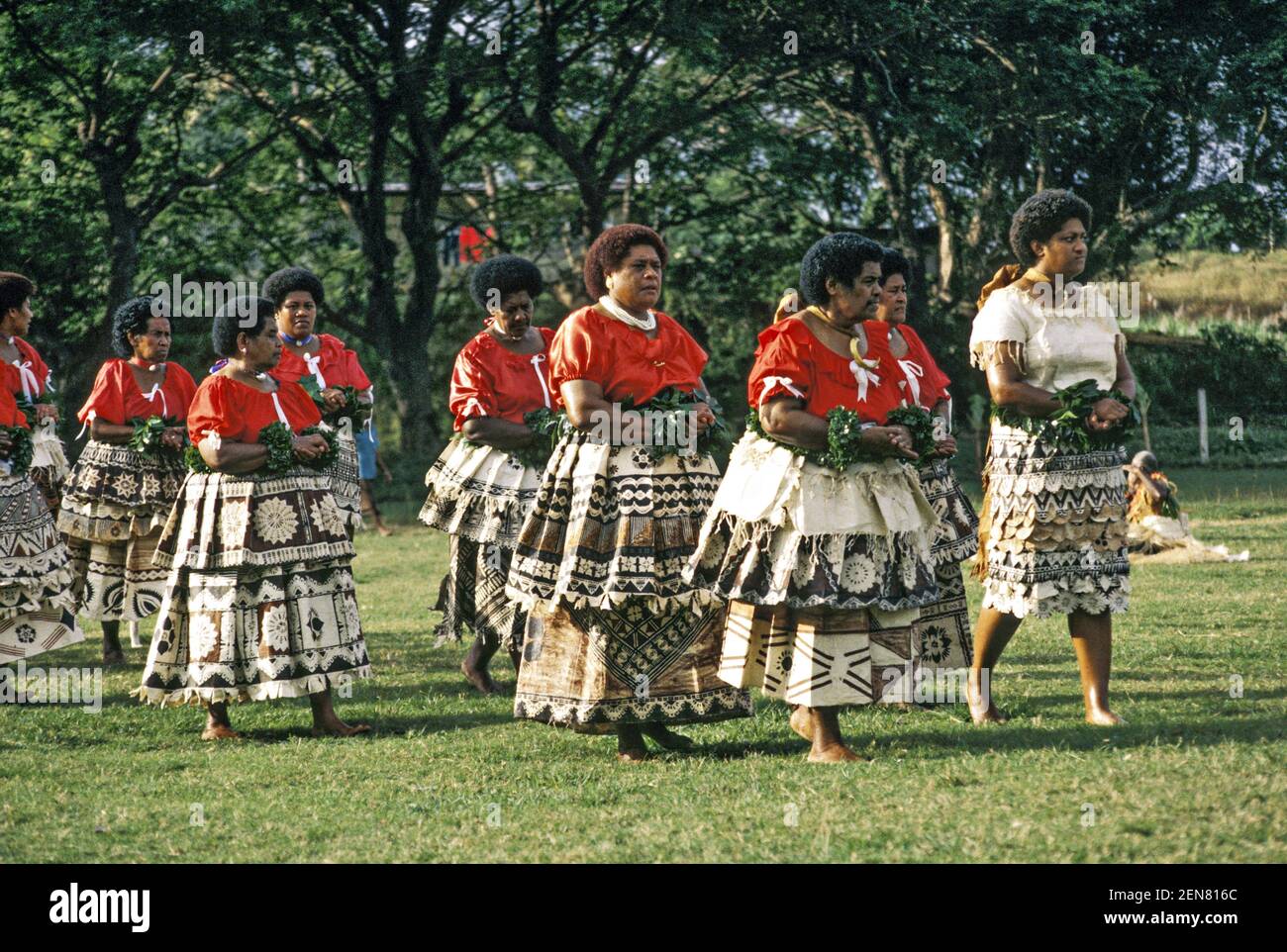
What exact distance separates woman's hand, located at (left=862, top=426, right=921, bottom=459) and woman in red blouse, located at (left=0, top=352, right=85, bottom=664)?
186 inches

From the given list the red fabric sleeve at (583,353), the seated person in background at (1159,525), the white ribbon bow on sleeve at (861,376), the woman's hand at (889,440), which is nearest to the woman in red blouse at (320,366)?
the red fabric sleeve at (583,353)

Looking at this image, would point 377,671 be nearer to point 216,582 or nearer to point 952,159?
point 216,582

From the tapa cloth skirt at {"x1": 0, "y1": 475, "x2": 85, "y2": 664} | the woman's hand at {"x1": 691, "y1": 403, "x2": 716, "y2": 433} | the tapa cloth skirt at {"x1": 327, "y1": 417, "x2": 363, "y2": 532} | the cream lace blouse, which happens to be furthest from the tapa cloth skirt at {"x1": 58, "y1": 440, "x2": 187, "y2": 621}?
the cream lace blouse

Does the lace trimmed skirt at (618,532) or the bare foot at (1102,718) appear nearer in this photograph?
the lace trimmed skirt at (618,532)

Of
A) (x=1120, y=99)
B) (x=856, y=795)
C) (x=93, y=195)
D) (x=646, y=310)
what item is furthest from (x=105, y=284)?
(x=856, y=795)

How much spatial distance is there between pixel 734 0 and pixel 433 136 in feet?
17.6

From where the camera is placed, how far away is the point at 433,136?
24.2m

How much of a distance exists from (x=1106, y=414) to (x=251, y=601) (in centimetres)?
422

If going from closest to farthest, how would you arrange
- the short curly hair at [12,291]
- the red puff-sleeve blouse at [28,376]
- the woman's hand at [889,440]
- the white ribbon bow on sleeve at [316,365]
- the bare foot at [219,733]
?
the woman's hand at [889,440]
the bare foot at [219,733]
the red puff-sleeve blouse at [28,376]
the short curly hair at [12,291]
the white ribbon bow on sleeve at [316,365]

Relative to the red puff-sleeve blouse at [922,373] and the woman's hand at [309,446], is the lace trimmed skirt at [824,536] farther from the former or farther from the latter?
the woman's hand at [309,446]

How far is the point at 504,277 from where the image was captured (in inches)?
343

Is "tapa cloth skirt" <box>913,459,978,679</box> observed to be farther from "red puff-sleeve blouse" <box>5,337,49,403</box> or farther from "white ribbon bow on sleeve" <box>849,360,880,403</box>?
"red puff-sleeve blouse" <box>5,337,49,403</box>

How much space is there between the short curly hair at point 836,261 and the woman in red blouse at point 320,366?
147 inches

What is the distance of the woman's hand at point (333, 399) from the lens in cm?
917
